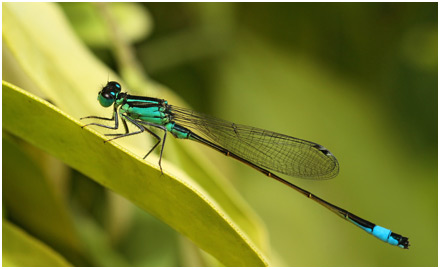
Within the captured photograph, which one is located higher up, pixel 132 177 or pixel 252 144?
pixel 252 144

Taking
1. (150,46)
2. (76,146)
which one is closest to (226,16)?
(150,46)

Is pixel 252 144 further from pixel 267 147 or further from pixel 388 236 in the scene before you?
pixel 388 236

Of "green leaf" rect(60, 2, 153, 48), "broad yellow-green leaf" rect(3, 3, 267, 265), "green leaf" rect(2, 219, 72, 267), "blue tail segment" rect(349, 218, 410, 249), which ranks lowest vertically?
"green leaf" rect(2, 219, 72, 267)

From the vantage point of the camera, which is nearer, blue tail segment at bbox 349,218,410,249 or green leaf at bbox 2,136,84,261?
green leaf at bbox 2,136,84,261

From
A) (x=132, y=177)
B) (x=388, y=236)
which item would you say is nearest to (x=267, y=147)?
(x=388, y=236)

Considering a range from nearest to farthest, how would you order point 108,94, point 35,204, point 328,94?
point 35,204 < point 108,94 < point 328,94

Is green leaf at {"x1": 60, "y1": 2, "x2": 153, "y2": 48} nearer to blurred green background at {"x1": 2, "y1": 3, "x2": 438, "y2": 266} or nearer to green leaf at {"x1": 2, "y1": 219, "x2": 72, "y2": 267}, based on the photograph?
blurred green background at {"x1": 2, "y1": 3, "x2": 438, "y2": 266}

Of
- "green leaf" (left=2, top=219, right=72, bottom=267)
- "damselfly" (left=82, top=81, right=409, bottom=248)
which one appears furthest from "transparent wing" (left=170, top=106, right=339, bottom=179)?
"green leaf" (left=2, top=219, right=72, bottom=267)
